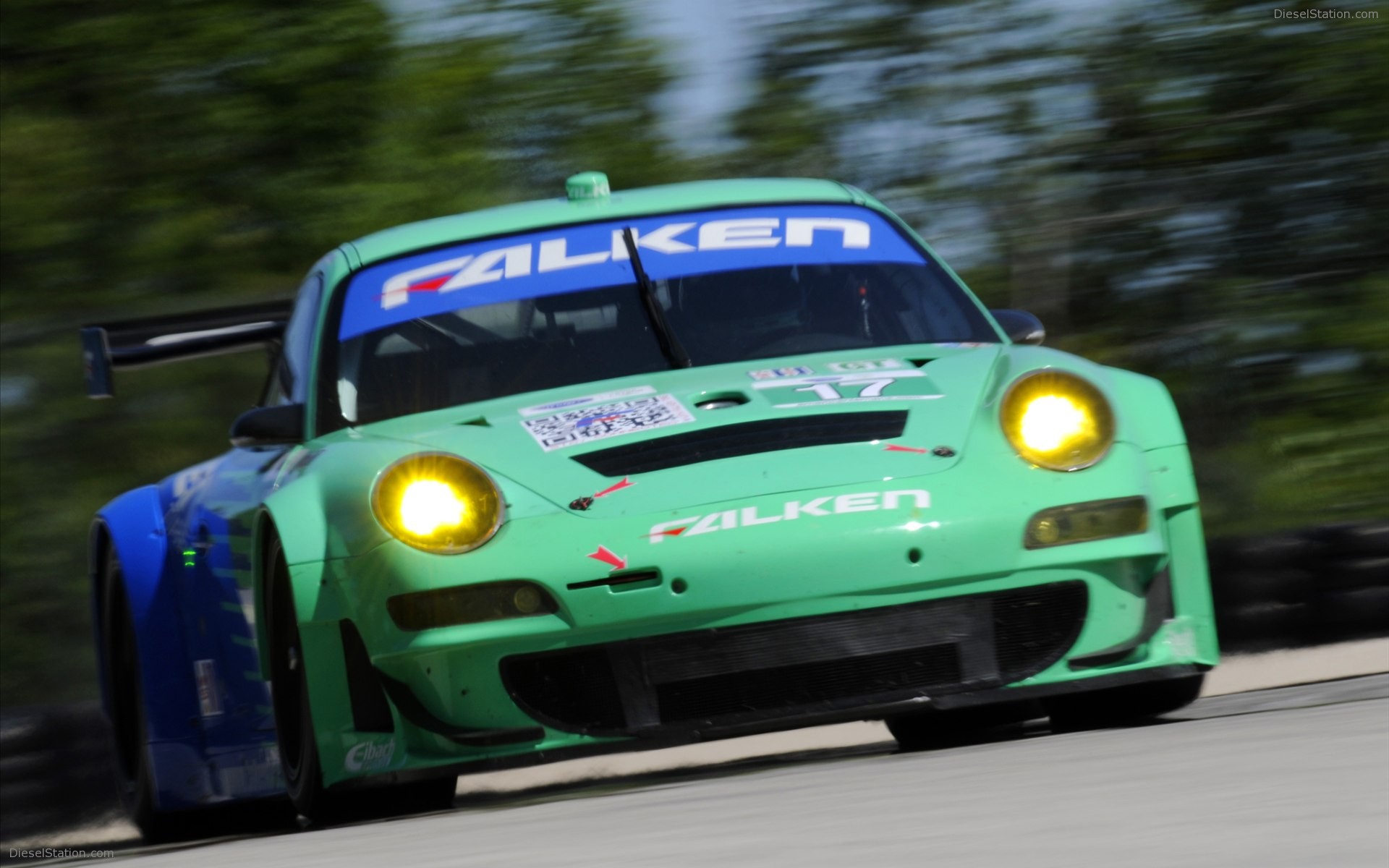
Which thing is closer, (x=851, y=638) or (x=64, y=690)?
(x=851, y=638)

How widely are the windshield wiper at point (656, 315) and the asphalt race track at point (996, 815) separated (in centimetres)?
118

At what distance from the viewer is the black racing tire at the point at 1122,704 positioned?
13.4 ft

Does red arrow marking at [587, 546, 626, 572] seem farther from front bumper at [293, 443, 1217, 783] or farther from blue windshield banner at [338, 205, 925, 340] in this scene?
blue windshield banner at [338, 205, 925, 340]

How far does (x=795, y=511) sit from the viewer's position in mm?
3512

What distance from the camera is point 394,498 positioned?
3617 millimetres

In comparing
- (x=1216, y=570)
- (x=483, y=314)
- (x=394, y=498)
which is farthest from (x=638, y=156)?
(x=394, y=498)

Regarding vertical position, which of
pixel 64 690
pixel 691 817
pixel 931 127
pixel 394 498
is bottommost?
pixel 64 690

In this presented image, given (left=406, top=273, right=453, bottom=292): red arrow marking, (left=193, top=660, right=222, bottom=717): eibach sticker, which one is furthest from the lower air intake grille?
(left=193, top=660, right=222, bottom=717): eibach sticker

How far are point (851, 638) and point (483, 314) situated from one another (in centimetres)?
145

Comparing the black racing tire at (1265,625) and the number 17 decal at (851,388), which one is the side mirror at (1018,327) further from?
the black racing tire at (1265,625)

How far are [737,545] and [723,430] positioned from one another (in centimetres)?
35

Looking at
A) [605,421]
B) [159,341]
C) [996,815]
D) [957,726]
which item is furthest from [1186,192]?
[996,815]

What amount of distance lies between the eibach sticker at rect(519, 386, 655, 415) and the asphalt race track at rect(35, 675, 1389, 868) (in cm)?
87

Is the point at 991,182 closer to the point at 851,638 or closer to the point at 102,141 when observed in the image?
the point at 102,141
